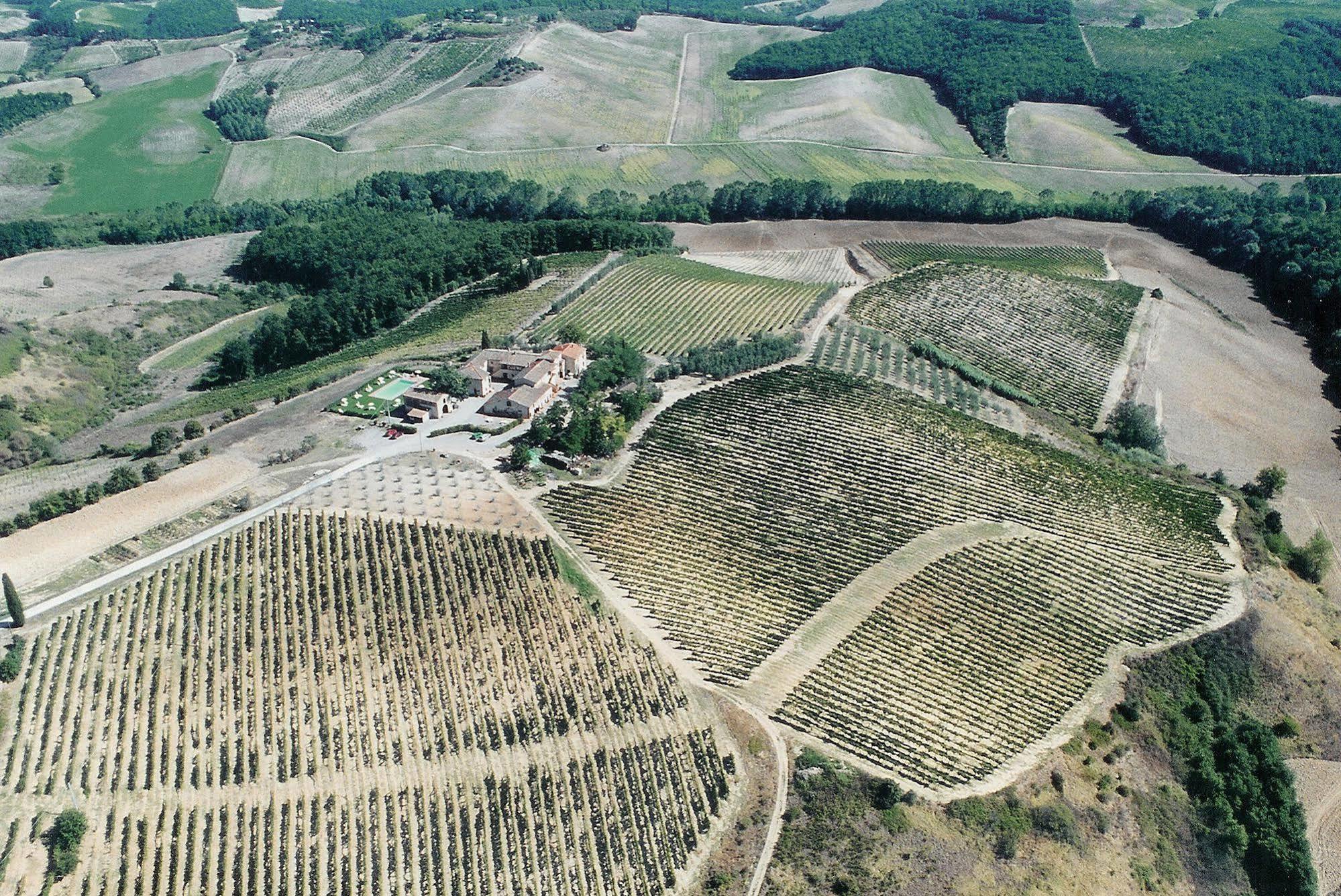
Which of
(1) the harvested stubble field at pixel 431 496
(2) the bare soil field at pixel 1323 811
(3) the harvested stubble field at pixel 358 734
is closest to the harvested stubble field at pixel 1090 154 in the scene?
(2) the bare soil field at pixel 1323 811

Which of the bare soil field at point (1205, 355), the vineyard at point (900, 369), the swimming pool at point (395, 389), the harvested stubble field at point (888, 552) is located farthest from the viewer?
the vineyard at point (900, 369)

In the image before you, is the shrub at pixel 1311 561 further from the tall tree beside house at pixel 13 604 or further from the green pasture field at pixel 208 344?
the green pasture field at pixel 208 344

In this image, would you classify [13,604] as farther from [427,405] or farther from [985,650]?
[985,650]

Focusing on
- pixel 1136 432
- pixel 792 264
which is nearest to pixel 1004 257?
pixel 792 264

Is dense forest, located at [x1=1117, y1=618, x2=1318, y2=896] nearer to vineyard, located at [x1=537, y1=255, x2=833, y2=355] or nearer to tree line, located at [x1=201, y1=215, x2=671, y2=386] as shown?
vineyard, located at [x1=537, y1=255, x2=833, y2=355]

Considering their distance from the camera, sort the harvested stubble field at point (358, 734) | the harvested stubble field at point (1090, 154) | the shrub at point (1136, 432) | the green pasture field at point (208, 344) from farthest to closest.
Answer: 1. the harvested stubble field at point (1090, 154)
2. the green pasture field at point (208, 344)
3. the shrub at point (1136, 432)
4. the harvested stubble field at point (358, 734)
